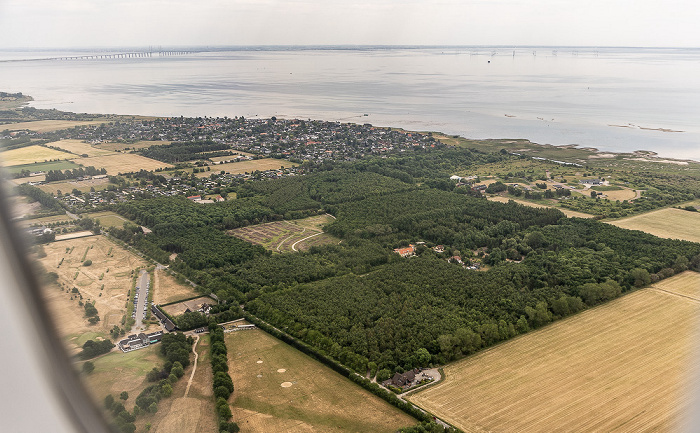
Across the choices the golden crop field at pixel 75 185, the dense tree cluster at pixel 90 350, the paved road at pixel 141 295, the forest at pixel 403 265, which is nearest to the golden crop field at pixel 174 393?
the paved road at pixel 141 295

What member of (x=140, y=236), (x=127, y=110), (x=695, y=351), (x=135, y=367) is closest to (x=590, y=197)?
(x=140, y=236)

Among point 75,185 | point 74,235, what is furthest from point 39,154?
point 74,235

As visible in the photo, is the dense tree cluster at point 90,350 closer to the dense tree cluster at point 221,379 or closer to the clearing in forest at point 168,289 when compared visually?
the dense tree cluster at point 221,379

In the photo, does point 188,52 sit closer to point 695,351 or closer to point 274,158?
point 274,158

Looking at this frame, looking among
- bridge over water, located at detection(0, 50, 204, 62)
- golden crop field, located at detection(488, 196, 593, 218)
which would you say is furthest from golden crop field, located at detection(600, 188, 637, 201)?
bridge over water, located at detection(0, 50, 204, 62)

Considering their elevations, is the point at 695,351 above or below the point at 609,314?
above

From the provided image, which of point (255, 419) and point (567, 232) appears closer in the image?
point (255, 419)

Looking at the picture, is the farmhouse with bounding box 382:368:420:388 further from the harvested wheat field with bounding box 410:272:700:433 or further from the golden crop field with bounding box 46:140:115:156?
the golden crop field with bounding box 46:140:115:156
